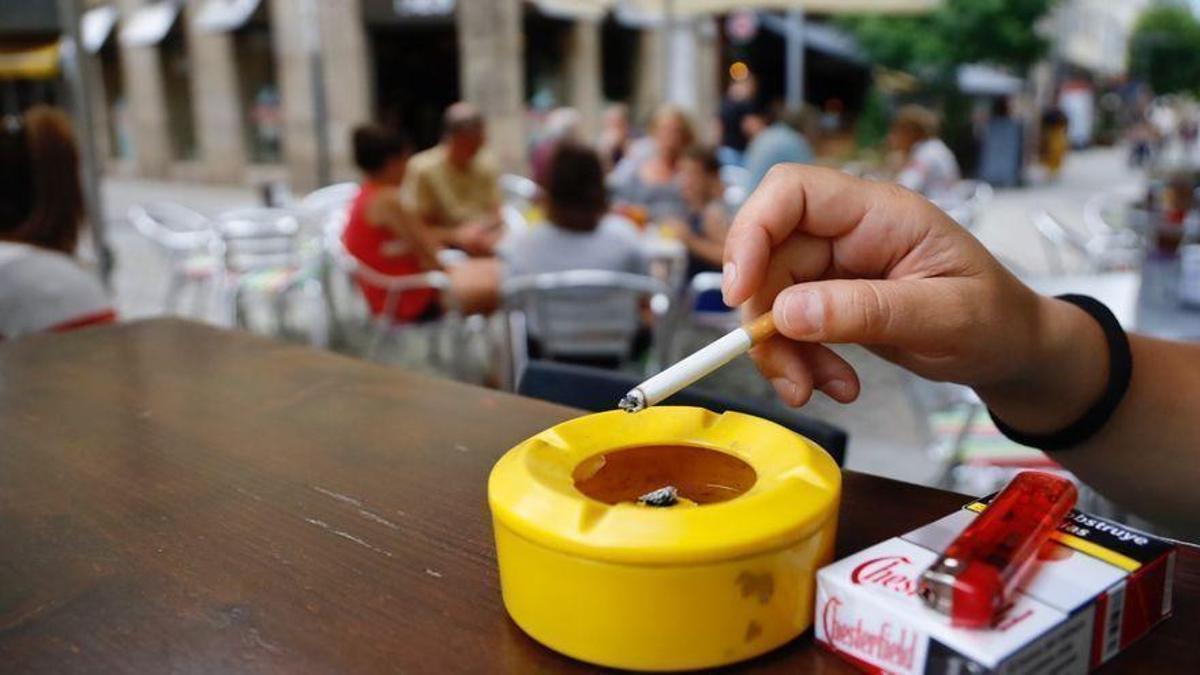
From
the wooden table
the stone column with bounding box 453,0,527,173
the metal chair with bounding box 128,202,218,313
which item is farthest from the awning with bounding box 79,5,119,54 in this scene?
the wooden table

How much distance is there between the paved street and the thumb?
195 cm

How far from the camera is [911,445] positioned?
4.27 metres

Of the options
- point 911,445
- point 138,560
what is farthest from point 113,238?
point 138,560

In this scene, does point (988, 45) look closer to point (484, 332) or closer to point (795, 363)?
point (484, 332)

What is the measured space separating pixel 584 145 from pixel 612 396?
111 inches

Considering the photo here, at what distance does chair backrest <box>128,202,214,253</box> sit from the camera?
6191 mm

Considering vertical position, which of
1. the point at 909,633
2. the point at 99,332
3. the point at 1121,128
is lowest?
the point at 1121,128

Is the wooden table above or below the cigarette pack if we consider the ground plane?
below

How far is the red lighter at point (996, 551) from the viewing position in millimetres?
632

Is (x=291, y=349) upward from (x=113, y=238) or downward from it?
upward

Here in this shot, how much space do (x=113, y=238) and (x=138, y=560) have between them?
1152 centimetres

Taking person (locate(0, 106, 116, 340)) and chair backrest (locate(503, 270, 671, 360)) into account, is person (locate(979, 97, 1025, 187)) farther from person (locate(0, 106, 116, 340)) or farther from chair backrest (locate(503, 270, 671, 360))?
person (locate(0, 106, 116, 340))

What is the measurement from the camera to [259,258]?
5.87 meters

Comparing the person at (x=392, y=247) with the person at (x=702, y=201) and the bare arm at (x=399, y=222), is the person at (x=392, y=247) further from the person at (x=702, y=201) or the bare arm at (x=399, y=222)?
the person at (x=702, y=201)
